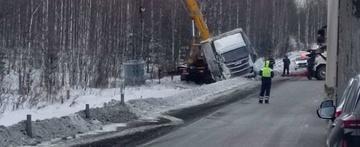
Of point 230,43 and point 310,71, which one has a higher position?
point 230,43

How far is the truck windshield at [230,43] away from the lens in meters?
37.6

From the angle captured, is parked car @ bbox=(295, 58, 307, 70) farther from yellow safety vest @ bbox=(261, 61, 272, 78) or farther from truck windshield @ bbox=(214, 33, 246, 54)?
yellow safety vest @ bbox=(261, 61, 272, 78)

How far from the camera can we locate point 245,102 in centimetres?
2648

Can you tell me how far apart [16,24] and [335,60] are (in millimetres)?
30553

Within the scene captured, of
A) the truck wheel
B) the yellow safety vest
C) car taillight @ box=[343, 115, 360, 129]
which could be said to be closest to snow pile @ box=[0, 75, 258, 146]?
the yellow safety vest

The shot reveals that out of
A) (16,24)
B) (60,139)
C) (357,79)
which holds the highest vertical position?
(16,24)

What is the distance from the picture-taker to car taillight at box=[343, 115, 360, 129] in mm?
5598

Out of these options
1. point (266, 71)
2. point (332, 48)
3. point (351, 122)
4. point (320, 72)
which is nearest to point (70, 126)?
point (332, 48)

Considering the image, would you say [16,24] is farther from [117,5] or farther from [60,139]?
[60,139]

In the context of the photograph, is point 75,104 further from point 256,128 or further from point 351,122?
point 351,122

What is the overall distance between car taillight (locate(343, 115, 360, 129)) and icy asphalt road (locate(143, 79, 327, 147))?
27.3ft

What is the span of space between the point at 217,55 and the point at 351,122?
31.8m

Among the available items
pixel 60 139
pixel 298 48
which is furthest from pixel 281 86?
pixel 298 48

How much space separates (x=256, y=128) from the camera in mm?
17500
